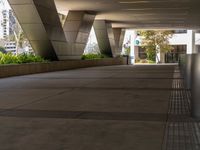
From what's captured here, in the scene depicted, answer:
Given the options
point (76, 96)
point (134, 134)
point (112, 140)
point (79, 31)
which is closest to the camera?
point (112, 140)

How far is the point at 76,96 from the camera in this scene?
9.34 metres

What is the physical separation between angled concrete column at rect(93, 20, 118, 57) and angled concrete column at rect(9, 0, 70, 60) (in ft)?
47.4

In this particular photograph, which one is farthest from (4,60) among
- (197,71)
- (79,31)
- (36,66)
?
(197,71)

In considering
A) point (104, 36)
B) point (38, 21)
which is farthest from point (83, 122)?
point (104, 36)

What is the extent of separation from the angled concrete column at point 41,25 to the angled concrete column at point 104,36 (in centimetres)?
1443

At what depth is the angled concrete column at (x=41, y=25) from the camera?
64.6 feet

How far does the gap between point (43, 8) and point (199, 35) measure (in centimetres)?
5572

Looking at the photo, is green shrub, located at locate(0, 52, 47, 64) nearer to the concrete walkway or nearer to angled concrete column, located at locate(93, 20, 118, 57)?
the concrete walkway

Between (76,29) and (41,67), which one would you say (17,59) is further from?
(76,29)

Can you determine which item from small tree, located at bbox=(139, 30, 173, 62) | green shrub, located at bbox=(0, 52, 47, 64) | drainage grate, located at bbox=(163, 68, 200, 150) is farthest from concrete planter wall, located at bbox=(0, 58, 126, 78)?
small tree, located at bbox=(139, 30, 173, 62)

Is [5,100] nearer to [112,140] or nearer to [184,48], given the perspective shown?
[112,140]

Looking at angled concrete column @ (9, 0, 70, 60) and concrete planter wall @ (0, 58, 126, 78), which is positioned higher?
angled concrete column @ (9, 0, 70, 60)

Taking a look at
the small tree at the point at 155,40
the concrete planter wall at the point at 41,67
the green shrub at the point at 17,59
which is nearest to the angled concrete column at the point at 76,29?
the concrete planter wall at the point at 41,67

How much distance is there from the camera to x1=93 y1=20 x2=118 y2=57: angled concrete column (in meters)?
37.4
